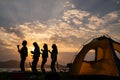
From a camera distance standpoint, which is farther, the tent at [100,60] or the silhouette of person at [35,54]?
the silhouette of person at [35,54]

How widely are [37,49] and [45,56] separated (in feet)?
5.36

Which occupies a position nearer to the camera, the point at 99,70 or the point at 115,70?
the point at 115,70

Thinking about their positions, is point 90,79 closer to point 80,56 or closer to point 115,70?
point 115,70

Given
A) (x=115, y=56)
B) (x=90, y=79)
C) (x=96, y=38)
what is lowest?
(x=90, y=79)

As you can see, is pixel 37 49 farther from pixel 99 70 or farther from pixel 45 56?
pixel 99 70

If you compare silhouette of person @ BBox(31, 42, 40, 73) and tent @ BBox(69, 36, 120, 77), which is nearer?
tent @ BBox(69, 36, 120, 77)

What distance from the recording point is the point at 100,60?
19906mm

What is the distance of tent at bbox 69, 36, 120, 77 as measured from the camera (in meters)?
18.5

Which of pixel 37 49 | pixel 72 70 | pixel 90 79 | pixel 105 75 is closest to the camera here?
pixel 90 79

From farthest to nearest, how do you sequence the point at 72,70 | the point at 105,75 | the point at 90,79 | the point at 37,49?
the point at 72,70, the point at 37,49, the point at 105,75, the point at 90,79

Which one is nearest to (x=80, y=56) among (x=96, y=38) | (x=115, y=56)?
(x=96, y=38)

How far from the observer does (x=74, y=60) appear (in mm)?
21906

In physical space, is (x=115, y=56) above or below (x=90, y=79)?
above

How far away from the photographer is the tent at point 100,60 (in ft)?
60.8
